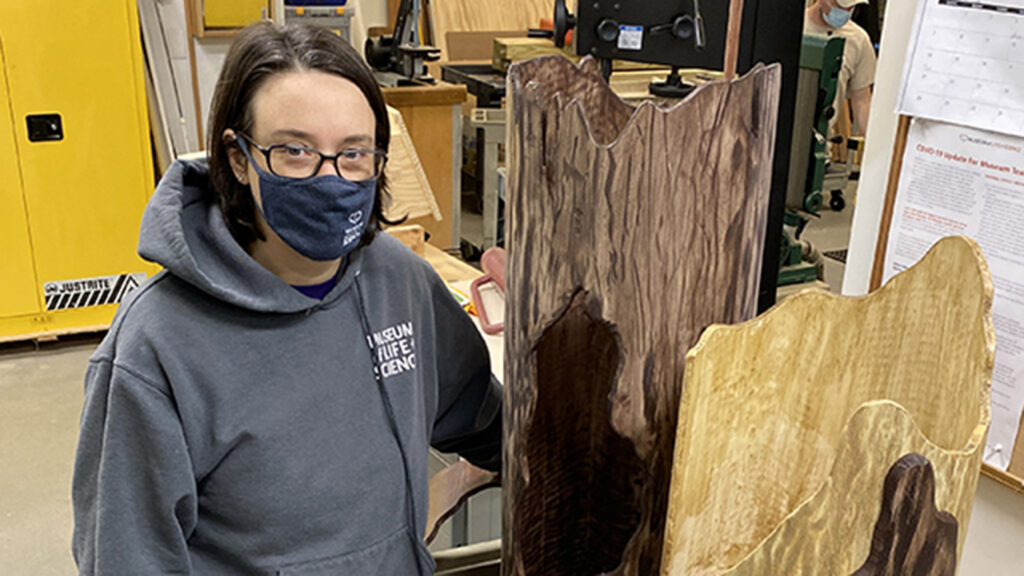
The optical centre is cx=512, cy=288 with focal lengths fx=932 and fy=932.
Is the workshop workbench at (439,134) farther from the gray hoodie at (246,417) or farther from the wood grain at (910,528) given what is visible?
the wood grain at (910,528)

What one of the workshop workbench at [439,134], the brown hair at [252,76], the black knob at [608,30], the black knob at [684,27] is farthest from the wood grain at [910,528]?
the workshop workbench at [439,134]

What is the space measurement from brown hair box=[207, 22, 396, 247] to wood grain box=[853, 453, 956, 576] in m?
0.76

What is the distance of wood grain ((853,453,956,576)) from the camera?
825 millimetres

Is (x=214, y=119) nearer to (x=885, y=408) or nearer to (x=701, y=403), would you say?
(x=701, y=403)

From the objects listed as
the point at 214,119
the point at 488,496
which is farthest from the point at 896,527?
the point at 488,496

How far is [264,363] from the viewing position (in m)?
1.14

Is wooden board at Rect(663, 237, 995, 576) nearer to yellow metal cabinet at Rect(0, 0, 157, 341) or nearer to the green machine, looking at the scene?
the green machine

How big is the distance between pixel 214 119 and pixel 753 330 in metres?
0.71

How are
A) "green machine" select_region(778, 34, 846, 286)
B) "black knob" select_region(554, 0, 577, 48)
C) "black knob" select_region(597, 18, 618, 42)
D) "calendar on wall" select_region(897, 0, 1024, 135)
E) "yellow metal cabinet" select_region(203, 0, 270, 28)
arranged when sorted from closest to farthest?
1. "calendar on wall" select_region(897, 0, 1024, 135)
2. "black knob" select_region(597, 18, 618, 42)
3. "black knob" select_region(554, 0, 577, 48)
4. "green machine" select_region(778, 34, 846, 286)
5. "yellow metal cabinet" select_region(203, 0, 270, 28)

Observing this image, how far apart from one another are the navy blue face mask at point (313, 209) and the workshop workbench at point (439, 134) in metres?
2.97

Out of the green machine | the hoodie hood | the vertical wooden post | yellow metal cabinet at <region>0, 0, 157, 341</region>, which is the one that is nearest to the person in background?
the green machine

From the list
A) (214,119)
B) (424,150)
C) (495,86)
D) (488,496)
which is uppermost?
(214,119)

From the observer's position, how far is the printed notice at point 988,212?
4.16 feet

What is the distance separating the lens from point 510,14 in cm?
659
